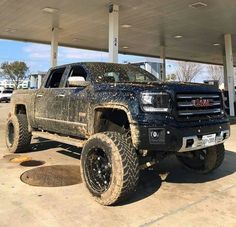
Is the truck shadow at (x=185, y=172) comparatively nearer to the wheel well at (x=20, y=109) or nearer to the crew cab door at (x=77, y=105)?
the crew cab door at (x=77, y=105)

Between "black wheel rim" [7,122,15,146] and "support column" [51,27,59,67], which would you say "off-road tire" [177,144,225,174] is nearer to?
"black wheel rim" [7,122,15,146]

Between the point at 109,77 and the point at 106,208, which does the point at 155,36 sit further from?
the point at 106,208

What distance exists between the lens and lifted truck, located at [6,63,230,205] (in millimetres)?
4324

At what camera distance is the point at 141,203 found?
4.54m

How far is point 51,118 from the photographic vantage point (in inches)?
255

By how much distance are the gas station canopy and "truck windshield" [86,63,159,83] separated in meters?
6.57

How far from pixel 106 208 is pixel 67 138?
2031mm

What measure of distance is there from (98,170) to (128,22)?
12008 mm

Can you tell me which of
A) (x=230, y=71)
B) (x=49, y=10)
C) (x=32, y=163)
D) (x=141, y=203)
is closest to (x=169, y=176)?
(x=141, y=203)

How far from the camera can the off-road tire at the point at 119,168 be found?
426 cm

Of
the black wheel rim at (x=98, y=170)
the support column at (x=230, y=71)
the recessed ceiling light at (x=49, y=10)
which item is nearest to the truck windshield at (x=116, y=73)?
the black wheel rim at (x=98, y=170)

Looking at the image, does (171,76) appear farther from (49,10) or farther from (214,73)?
(49,10)

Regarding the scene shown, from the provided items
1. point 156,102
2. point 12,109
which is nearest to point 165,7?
point 12,109

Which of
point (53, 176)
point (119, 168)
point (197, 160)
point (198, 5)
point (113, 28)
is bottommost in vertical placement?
point (53, 176)
